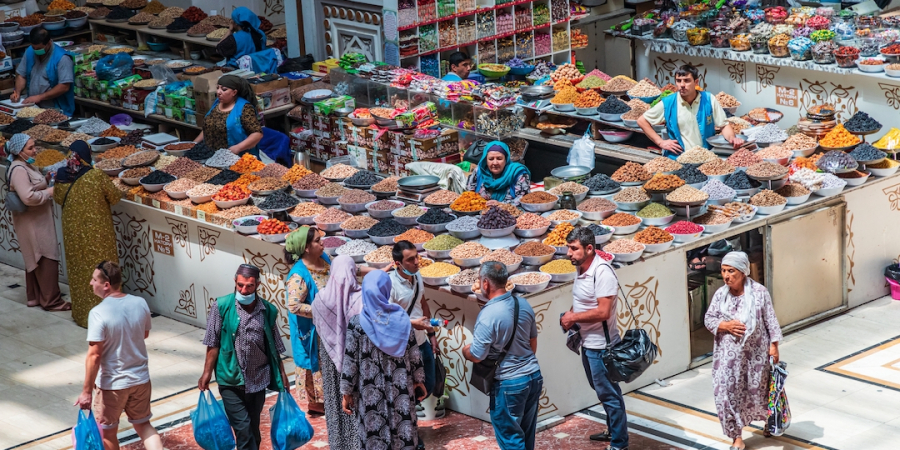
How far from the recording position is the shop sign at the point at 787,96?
12156 millimetres

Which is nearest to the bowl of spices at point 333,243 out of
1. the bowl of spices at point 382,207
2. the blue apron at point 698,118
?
the bowl of spices at point 382,207

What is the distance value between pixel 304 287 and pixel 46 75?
662 cm

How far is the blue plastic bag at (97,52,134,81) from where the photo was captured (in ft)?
41.8

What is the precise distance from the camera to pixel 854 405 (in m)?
7.43

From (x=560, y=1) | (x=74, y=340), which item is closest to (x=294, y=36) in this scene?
(x=560, y=1)

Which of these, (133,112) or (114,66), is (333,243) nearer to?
(133,112)

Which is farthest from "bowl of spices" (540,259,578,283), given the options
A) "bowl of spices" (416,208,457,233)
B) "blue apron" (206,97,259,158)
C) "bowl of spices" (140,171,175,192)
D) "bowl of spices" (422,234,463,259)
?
"blue apron" (206,97,259,158)

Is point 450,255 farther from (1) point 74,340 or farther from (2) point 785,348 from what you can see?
(1) point 74,340

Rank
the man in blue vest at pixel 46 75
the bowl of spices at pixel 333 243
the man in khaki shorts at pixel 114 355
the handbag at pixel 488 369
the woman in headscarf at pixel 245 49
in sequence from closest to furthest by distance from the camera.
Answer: the handbag at pixel 488 369, the man in khaki shorts at pixel 114 355, the bowl of spices at pixel 333 243, the man in blue vest at pixel 46 75, the woman in headscarf at pixel 245 49

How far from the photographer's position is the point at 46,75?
12.4 m

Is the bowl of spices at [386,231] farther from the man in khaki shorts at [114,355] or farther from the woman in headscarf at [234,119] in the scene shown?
the woman in headscarf at [234,119]

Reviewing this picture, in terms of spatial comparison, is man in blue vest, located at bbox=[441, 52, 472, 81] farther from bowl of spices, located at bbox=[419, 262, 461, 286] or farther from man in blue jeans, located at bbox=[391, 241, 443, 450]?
man in blue jeans, located at bbox=[391, 241, 443, 450]

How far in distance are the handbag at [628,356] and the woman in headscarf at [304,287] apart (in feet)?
5.60

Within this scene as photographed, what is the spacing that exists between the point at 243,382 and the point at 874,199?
5090mm
